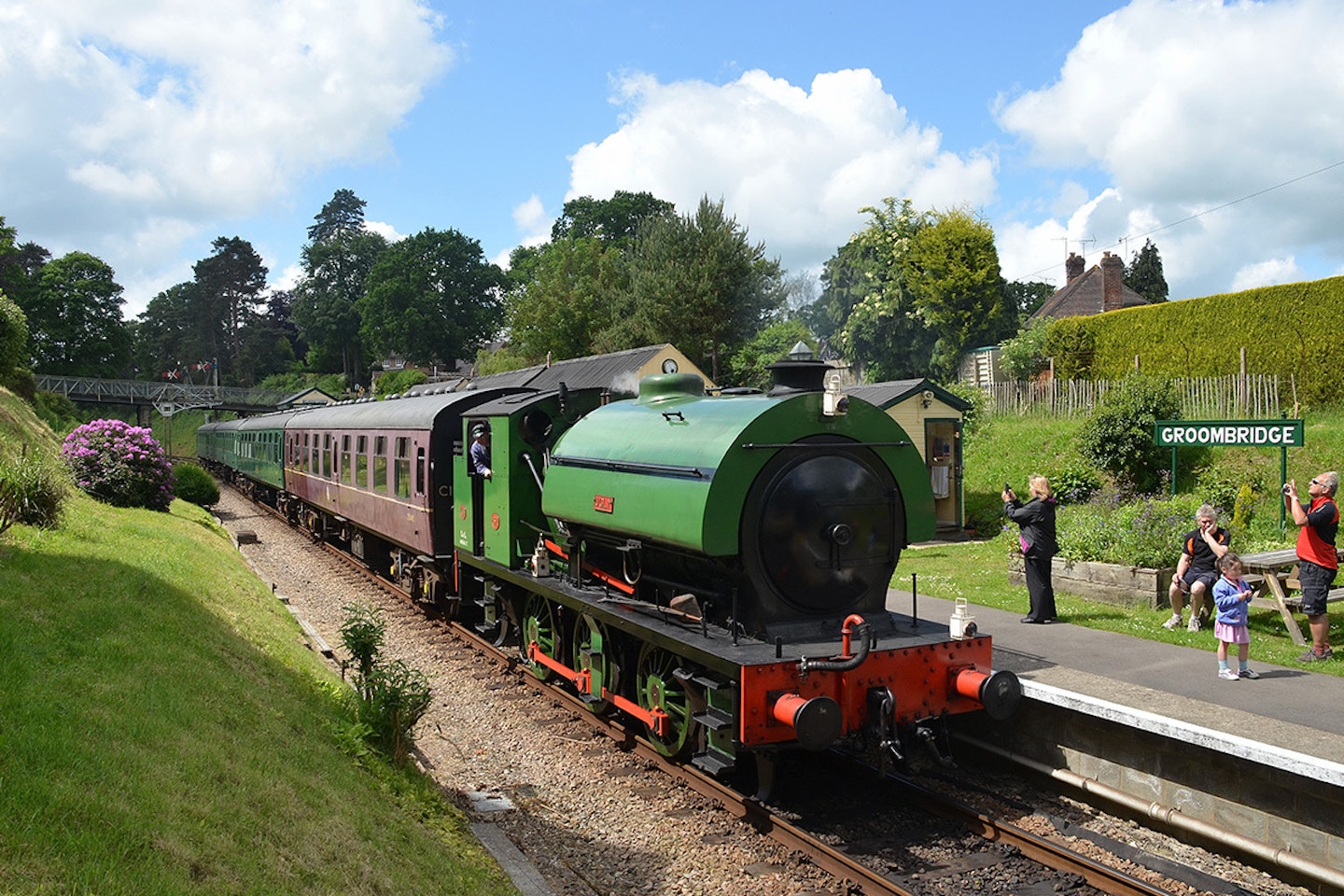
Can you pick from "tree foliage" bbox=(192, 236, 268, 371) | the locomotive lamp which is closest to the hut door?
the locomotive lamp

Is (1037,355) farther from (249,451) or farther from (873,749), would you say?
(249,451)

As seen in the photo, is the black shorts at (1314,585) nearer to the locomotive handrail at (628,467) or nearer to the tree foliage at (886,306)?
the locomotive handrail at (628,467)

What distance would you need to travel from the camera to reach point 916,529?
6863 millimetres

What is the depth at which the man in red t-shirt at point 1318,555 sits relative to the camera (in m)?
8.06

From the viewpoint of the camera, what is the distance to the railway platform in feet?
18.1

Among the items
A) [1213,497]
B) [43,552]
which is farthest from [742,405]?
[1213,497]

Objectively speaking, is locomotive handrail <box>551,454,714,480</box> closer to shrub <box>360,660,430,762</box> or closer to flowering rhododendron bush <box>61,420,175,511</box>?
shrub <box>360,660,430,762</box>

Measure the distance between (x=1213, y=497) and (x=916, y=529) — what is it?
10974 millimetres

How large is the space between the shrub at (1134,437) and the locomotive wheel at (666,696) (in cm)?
1368

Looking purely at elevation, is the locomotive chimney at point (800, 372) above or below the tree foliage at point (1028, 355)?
below

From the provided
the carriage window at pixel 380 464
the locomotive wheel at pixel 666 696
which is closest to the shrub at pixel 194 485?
the carriage window at pixel 380 464

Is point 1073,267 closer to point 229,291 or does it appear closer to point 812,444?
point 812,444

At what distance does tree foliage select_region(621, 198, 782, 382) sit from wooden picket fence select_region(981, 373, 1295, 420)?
14.5 meters

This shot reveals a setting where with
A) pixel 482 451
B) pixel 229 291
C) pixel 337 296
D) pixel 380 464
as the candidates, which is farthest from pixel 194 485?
pixel 229 291
